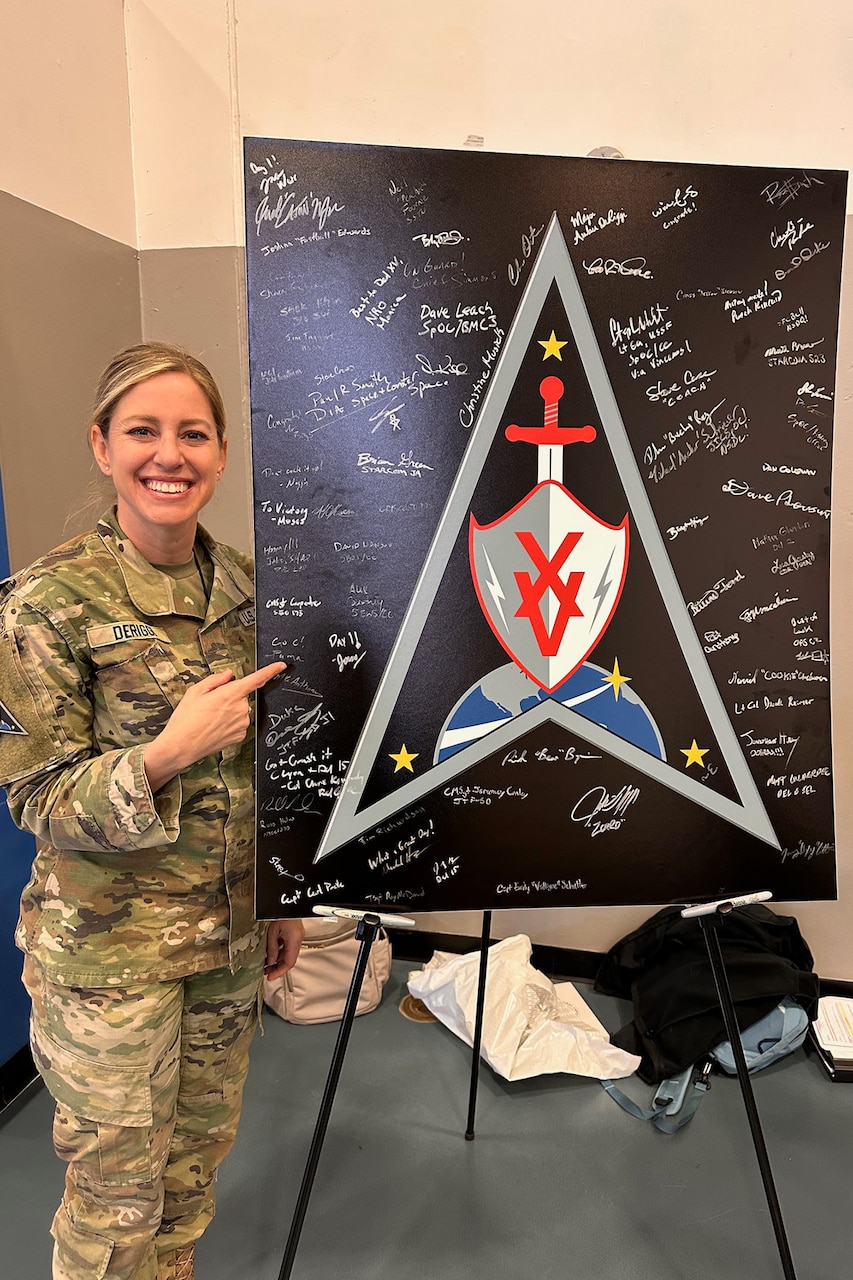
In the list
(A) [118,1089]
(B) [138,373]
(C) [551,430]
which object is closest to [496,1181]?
(A) [118,1089]

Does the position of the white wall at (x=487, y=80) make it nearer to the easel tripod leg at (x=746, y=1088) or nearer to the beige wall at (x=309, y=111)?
Result: the beige wall at (x=309, y=111)

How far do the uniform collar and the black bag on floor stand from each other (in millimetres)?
1701

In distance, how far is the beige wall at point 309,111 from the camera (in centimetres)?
210

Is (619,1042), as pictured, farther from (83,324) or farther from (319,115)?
(319,115)

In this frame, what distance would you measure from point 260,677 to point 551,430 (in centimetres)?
63

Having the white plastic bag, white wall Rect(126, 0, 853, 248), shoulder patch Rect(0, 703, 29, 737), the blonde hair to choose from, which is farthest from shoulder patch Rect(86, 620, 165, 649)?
white wall Rect(126, 0, 853, 248)

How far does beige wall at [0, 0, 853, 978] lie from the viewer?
2.10 meters

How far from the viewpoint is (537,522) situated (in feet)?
4.39

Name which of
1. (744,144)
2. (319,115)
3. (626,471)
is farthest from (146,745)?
(744,144)

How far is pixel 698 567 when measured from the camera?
138cm

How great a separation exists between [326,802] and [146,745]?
0.32m

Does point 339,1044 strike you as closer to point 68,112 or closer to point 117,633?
point 117,633

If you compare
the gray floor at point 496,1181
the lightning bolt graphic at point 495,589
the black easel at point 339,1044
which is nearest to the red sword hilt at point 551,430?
the lightning bolt graphic at point 495,589

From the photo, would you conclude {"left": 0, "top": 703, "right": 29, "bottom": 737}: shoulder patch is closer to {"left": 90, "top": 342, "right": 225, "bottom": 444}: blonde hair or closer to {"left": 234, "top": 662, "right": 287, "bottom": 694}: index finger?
{"left": 234, "top": 662, "right": 287, "bottom": 694}: index finger
